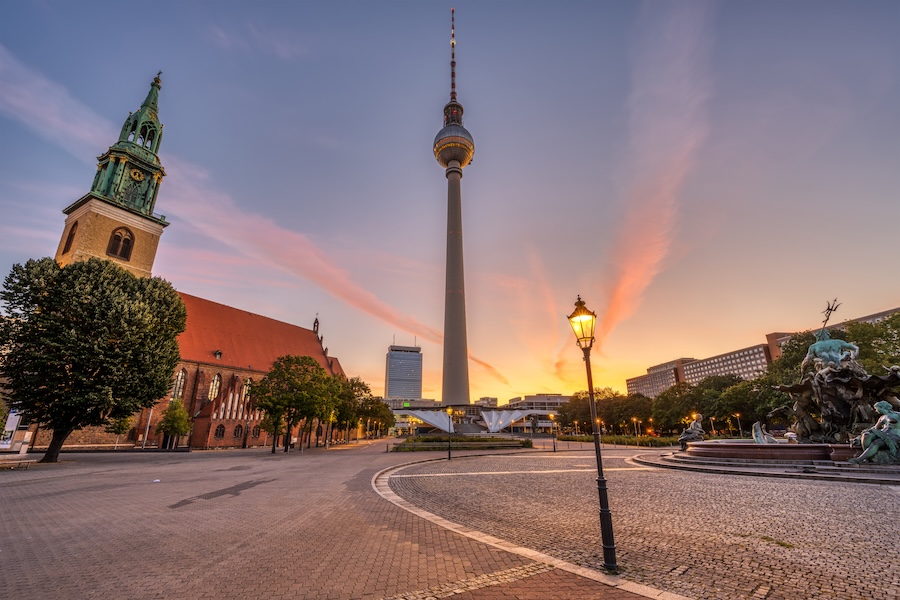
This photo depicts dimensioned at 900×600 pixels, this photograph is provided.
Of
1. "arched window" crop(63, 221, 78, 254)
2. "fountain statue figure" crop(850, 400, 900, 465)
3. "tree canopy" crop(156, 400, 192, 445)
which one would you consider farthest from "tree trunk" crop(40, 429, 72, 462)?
"fountain statue figure" crop(850, 400, 900, 465)

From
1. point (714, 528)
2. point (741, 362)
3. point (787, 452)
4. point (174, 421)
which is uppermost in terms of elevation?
point (741, 362)

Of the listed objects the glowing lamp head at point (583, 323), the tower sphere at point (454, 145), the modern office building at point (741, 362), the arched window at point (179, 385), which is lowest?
the glowing lamp head at point (583, 323)

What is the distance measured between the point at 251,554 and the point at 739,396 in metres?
68.8

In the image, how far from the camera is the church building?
139ft

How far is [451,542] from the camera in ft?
24.2

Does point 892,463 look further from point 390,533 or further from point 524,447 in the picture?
point 524,447

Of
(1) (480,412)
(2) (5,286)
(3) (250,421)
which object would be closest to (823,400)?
(2) (5,286)

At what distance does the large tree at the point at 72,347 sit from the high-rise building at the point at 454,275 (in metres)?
42.6

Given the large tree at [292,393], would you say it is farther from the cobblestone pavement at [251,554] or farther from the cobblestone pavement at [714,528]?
the cobblestone pavement at [714,528]

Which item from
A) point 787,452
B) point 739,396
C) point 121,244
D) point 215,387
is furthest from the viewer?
point 739,396

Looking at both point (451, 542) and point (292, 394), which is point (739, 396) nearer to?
point (292, 394)

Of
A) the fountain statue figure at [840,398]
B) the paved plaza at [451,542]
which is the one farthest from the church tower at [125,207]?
the fountain statue figure at [840,398]

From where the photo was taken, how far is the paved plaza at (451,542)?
5234mm

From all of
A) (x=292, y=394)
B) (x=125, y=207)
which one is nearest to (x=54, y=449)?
(x=292, y=394)
